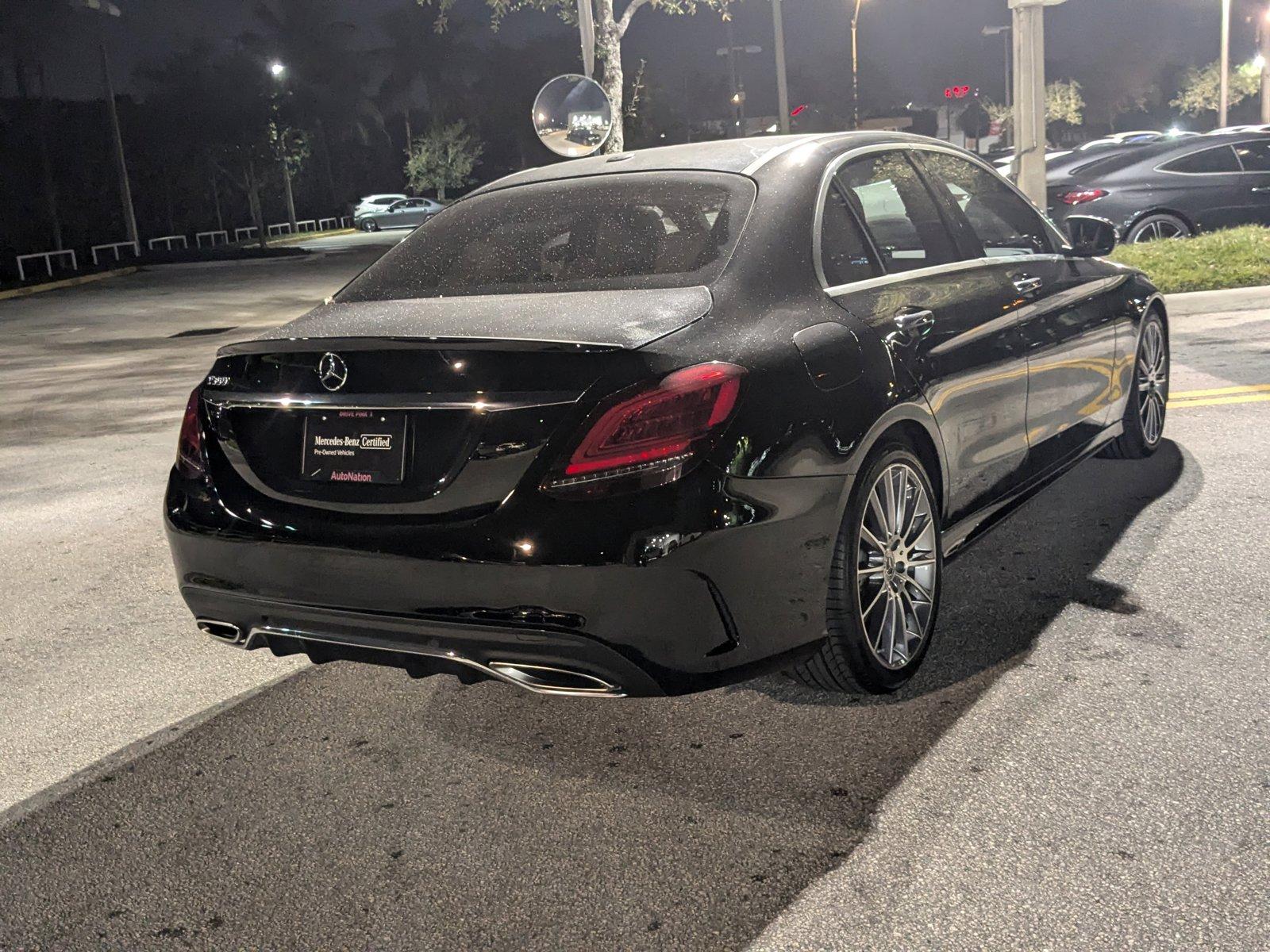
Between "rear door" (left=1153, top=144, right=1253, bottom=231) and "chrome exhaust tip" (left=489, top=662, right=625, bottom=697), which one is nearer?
"chrome exhaust tip" (left=489, top=662, right=625, bottom=697)

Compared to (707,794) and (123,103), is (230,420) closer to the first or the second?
(707,794)

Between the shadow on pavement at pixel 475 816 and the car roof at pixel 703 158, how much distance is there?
5.27ft

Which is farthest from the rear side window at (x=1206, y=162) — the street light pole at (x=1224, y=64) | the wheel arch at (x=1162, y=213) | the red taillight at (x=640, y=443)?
the street light pole at (x=1224, y=64)

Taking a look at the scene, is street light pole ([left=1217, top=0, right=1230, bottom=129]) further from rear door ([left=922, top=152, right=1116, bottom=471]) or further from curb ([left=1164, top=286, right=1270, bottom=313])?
rear door ([left=922, top=152, right=1116, bottom=471])

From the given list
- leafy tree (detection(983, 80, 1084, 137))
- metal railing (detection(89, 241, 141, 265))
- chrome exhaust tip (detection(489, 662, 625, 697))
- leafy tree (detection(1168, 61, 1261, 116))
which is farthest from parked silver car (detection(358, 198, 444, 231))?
chrome exhaust tip (detection(489, 662, 625, 697))

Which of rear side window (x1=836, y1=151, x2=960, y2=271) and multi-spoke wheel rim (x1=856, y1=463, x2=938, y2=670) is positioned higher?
rear side window (x1=836, y1=151, x2=960, y2=271)

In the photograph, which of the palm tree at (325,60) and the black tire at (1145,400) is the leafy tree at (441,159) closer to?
the palm tree at (325,60)

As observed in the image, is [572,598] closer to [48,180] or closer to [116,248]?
[116,248]

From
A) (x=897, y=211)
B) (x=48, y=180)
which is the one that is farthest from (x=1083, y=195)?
(x=48, y=180)

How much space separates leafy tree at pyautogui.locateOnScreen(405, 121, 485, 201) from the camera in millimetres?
76062

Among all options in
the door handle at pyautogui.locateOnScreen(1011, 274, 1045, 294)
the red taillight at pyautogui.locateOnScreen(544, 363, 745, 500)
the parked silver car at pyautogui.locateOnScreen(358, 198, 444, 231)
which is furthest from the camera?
the parked silver car at pyautogui.locateOnScreen(358, 198, 444, 231)

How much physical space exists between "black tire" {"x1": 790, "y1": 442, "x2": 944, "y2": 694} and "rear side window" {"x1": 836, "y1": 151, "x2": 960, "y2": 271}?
0.72m

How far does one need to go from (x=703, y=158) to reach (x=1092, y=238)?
2.47 meters

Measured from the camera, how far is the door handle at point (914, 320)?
4102 mm
